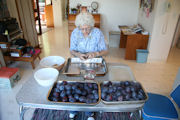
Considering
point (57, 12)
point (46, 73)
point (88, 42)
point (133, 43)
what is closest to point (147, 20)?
point (133, 43)

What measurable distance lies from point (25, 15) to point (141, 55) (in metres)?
3.14

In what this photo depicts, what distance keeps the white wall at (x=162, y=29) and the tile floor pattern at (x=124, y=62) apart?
0.84 feet

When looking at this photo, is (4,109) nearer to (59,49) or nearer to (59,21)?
(59,49)

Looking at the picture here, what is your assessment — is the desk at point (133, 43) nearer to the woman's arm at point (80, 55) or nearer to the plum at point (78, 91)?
the woman's arm at point (80, 55)

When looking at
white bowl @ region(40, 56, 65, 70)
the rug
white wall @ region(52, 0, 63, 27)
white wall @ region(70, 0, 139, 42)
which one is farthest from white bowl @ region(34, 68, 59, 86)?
white wall @ region(52, 0, 63, 27)

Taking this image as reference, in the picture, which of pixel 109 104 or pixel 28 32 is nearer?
pixel 109 104

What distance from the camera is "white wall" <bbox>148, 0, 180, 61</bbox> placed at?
2.91 meters

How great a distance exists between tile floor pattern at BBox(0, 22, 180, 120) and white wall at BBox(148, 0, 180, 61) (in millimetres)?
256

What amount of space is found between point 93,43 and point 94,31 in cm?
16

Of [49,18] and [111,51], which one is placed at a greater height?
[49,18]

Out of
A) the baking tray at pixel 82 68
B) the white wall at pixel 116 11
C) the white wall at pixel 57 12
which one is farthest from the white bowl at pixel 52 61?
the white wall at pixel 57 12

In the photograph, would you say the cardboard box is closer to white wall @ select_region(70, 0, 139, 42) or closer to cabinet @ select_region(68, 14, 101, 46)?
cabinet @ select_region(68, 14, 101, 46)

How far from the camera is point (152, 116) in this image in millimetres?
1304

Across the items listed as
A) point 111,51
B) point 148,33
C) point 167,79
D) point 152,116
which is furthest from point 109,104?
point 111,51
